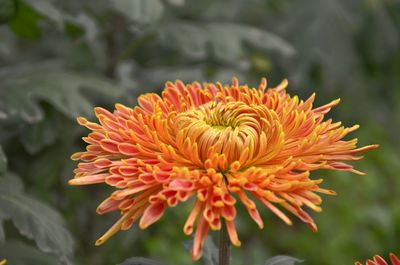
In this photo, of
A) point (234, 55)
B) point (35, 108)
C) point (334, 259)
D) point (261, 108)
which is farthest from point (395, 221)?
point (261, 108)

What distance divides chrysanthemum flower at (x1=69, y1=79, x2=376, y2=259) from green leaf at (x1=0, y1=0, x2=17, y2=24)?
466mm

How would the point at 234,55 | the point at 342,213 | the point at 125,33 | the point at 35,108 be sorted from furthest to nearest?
the point at 342,213, the point at 125,33, the point at 234,55, the point at 35,108

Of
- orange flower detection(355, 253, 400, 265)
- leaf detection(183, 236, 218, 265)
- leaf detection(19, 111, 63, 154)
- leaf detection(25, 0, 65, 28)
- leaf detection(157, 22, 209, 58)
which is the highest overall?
leaf detection(157, 22, 209, 58)

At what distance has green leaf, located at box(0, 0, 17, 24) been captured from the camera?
1.41 m

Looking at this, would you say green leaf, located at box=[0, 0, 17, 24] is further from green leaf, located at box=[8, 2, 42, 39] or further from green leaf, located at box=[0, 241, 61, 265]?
green leaf, located at box=[0, 241, 61, 265]

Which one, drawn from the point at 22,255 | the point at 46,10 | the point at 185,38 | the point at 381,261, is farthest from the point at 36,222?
the point at 185,38

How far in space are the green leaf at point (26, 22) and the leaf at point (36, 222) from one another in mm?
483

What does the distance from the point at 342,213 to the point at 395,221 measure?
30cm

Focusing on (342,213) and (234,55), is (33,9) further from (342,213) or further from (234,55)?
(342,213)

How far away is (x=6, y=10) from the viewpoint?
4.66 feet

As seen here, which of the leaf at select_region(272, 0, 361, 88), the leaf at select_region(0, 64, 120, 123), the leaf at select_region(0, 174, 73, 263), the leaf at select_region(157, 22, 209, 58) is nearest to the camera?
the leaf at select_region(0, 174, 73, 263)

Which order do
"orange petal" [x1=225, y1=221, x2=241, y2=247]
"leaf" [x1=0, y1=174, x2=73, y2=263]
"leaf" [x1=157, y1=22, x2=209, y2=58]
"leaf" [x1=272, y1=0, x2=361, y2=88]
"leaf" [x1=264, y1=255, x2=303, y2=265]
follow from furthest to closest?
1. "leaf" [x1=272, y1=0, x2=361, y2=88]
2. "leaf" [x1=157, y1=22, x2=209, y2=58]
3. "leaf" [x1=0, y1=174, x2=73, y2=263]
4. "leaf" [x1=264, y1=255, x2=303, y2=265]
5. "orange petal" [x1=225, y1=221, x2=241, y2=247]

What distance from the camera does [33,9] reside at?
64.9 inches

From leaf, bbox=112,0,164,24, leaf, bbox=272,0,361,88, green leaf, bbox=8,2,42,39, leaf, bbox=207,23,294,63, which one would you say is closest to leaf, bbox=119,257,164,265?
leaf, bbox=112,0,164,24
